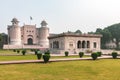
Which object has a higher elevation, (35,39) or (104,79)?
(35,39)

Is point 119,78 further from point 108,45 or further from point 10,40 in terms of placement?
point 108,45

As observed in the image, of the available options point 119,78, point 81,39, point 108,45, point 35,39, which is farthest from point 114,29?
point 119,78

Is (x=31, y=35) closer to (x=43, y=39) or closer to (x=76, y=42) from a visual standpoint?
(x=43, y=39)

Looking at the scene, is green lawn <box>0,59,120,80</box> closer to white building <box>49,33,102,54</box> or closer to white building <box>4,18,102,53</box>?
white building <box>49,33,102,54</box>

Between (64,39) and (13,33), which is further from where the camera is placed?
(13,33)

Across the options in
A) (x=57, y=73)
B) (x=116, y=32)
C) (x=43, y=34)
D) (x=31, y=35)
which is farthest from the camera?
(x=31, y=35)

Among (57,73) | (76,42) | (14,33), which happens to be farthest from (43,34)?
(57,73)

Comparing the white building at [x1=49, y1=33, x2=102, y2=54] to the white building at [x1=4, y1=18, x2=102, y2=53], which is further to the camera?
the white building at [x1=4, y1=18, x2=102, y2=53]

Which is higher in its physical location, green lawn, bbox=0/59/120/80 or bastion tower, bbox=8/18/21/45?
bastion tower, bbox=8/18/21/45

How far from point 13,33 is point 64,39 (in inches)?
1554

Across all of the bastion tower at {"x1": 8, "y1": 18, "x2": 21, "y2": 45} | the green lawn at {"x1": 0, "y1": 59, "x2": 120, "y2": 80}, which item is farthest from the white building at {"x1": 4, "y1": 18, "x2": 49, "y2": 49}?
the green lawn at {"x1": 0, "y1": 59, "x2": 120, "y2": 80}

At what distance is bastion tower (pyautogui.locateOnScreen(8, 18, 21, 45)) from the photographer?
82.1m

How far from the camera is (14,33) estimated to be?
81.9m

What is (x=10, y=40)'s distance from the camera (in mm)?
83188
